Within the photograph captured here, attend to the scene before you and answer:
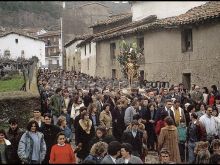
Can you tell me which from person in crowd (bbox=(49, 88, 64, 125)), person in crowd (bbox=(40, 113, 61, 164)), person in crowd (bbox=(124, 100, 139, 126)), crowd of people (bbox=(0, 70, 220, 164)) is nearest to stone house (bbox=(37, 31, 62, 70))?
crowd of people (bbox=(0, 70, 220, 164))

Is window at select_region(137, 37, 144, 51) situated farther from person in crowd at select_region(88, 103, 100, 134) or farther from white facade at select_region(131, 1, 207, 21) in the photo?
person in crowd at select_region(88, 103, 100, 134)

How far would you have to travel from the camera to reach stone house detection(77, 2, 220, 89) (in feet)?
71.7

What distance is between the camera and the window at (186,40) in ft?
78.6

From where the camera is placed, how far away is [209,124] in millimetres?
12602

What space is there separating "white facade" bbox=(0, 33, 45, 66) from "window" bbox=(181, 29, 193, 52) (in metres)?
39.4

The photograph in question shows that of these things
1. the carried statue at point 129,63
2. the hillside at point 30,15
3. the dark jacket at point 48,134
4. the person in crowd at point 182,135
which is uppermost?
the hillside at point 30,15

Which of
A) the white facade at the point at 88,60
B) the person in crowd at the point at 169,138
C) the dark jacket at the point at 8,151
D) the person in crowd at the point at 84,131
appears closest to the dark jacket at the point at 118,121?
the person in crowd at the point at 84,131

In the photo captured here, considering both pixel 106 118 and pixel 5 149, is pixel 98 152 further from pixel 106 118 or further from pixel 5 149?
pixel 106 118

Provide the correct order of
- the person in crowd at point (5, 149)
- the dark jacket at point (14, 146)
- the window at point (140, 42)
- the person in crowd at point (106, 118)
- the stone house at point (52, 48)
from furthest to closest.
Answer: the stone house at point (52, 48), the window at point (140, 42), the person in crowd at point (106, 118), the dark jacket at point (14, 146), the person in crowd at point (5, 149)

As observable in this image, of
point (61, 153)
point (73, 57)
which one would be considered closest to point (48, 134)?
point (61, 153)

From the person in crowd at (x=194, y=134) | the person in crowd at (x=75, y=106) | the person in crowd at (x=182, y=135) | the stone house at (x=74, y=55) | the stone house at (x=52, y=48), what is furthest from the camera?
the stone house at (x=52, y=48)

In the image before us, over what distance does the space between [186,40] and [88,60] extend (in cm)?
1803

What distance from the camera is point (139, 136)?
1098cm

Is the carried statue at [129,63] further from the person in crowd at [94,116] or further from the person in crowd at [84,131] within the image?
the person in crowd at [84,131]
